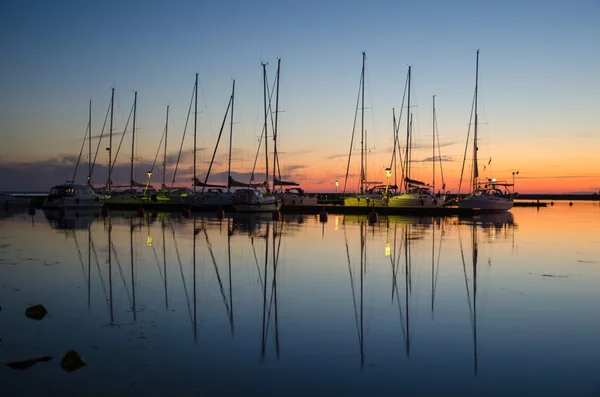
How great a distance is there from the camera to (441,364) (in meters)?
9.05

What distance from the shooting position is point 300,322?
1178 cm

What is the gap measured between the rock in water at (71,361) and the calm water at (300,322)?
110 mm

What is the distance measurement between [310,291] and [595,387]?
26.9 ft

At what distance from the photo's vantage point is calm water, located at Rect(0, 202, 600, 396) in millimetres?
8219

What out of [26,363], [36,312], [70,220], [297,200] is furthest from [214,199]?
[26,363]

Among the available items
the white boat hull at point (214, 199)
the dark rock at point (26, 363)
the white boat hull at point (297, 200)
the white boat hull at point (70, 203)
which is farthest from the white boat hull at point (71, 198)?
the dark rock at point (26, 363)

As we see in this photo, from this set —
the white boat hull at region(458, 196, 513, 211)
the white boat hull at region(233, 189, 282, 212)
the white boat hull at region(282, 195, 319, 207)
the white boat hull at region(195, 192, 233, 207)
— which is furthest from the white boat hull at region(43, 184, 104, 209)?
the white boat hull at region(458, 196, 513, 211)

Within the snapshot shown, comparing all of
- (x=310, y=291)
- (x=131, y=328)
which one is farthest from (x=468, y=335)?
(x=131, y=328)

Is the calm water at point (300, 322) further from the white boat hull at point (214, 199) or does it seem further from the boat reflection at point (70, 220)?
the white boat hull at point (214, 199)

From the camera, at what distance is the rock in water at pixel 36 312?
38.5 ft

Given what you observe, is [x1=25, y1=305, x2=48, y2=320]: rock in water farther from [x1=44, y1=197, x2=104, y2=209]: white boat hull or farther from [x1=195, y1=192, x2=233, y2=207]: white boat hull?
[x1=44, y1=197, x2=104, y2=209]: white boat hull

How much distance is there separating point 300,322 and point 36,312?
5.42 m

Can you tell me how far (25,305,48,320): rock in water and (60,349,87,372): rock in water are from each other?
357 centimetres

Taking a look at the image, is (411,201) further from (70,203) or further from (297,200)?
(70,203)
